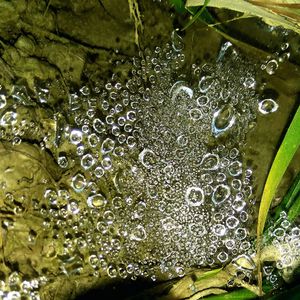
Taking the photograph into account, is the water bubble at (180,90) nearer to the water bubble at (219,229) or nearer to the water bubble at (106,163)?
the water bubble at (106,163)

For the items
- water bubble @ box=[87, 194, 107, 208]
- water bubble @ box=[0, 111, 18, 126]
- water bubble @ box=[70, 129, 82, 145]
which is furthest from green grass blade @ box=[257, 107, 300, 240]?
water bubble @ box=[0, 111, 18, 126]

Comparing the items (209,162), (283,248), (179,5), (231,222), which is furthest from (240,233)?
(179,5)

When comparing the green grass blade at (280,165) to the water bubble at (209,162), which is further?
the water bubble at (209,162)

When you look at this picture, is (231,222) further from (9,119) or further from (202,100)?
(9,119)

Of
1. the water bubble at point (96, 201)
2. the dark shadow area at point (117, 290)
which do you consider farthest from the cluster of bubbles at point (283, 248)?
the water bubble at point (96, 201)

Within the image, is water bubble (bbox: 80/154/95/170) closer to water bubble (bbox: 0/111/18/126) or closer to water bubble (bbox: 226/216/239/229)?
water bubble (bbox: 0/111/18/126)

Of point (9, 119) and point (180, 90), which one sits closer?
point (9, 119)

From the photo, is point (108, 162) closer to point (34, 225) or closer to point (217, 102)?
point (34, 225)
